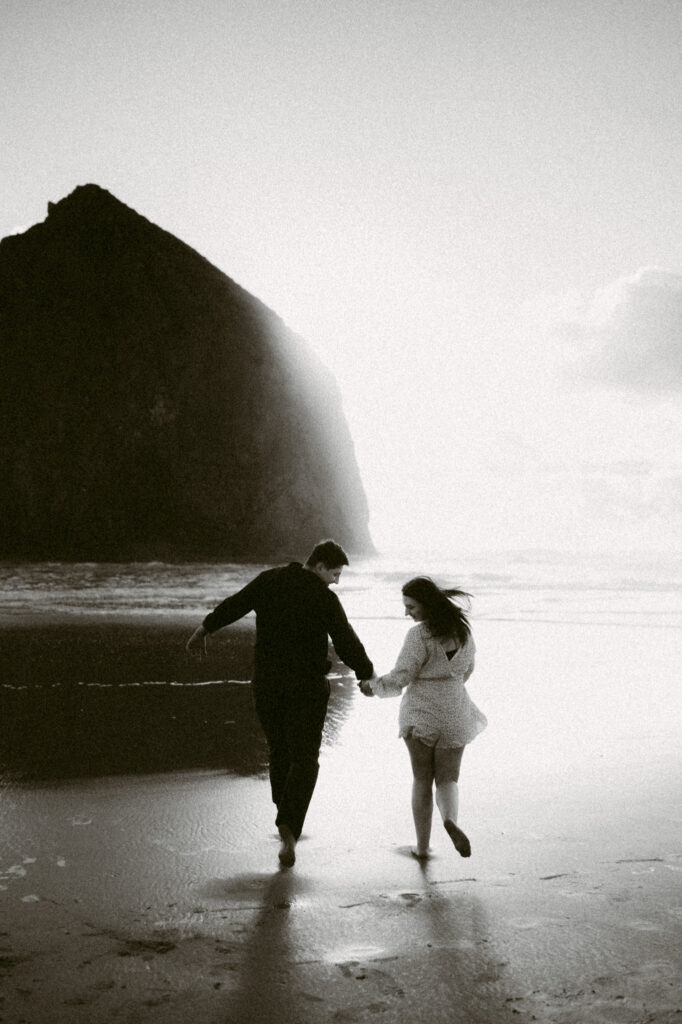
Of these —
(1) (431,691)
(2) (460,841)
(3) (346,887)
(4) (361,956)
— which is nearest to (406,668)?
(1) (431,691)

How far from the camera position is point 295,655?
4648 mm

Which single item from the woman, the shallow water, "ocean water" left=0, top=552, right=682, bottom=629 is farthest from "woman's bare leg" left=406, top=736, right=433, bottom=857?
"ocean water" left=0, top=552, right=682, bottom=629

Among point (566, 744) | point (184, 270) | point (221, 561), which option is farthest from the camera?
point (184, 270)

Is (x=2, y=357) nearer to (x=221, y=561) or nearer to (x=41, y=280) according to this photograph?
(x=41, y=280)

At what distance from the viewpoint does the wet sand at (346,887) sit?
2707mm

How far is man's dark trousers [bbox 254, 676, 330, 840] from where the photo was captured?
14.9 ft

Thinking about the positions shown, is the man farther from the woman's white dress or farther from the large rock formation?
the large rock formation

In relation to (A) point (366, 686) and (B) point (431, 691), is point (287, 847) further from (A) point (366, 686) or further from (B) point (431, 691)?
(B) point (431, 691)

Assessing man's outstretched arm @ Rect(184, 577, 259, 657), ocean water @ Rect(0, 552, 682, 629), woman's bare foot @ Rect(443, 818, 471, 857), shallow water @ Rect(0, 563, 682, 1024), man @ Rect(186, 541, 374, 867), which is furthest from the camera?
ocean water @ Rect(0, 552, 682, 629)

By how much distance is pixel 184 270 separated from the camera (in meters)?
61.3

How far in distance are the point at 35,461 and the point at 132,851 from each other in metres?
54.1

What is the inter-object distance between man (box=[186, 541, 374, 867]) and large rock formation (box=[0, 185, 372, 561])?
50.9 meters

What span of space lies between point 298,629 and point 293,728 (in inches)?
21.7

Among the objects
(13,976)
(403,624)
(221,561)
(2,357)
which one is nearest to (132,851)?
(13,976)
